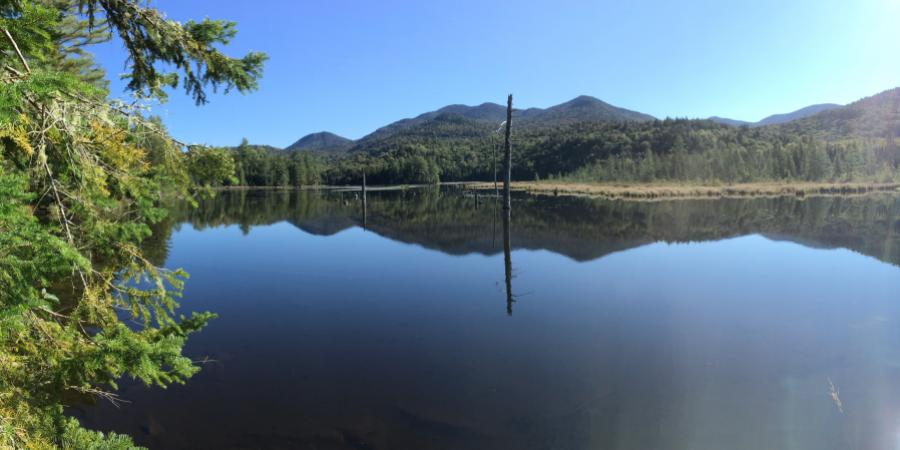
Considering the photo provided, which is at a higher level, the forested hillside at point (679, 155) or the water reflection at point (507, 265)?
the forested hillside at point (679, 155)

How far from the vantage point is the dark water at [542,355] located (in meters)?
4.98

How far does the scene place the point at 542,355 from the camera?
→ 270 inches

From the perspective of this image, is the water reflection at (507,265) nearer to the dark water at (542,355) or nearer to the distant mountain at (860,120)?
the dark water at (542,355)

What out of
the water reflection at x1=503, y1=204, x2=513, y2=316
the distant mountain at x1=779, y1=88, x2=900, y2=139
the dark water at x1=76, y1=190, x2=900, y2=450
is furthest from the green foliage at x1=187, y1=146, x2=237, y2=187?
the distant mountain at x1=779, y1=88, x2=900, y2=139

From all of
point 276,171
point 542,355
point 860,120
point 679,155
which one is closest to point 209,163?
point 542,355

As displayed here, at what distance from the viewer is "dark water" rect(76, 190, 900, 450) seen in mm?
4980

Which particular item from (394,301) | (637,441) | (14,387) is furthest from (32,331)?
(394,301)

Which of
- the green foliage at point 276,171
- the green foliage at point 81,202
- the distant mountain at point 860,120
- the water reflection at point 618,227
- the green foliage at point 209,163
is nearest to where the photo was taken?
the green foliage at point 81,202

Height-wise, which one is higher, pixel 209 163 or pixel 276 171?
pixel 276 171

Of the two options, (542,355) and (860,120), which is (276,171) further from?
(860,120)

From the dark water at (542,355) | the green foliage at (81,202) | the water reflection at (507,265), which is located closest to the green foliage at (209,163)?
the green foliage at (81,202)

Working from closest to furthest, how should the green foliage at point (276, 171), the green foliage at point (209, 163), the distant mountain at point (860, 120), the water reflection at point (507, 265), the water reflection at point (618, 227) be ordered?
the green foliage at point (209, 163), the water reflection at point (507, 265), the water reflection at point (618, 227), the green foliage at point (276, 171), the distant mountain at point (860, 120)

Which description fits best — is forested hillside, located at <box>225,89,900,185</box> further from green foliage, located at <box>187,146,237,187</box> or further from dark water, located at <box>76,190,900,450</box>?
green foliage, located at <box>187,146,237,187</box>

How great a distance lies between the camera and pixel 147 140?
14.7 ft
